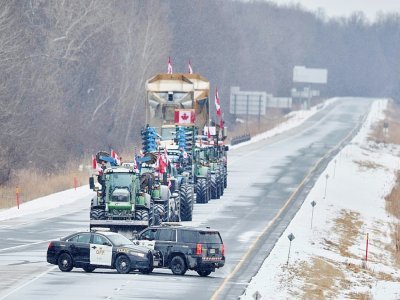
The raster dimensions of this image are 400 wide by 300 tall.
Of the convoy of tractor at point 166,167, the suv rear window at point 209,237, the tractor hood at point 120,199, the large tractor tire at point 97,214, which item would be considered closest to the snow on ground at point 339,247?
the suv rear window at point 209,237

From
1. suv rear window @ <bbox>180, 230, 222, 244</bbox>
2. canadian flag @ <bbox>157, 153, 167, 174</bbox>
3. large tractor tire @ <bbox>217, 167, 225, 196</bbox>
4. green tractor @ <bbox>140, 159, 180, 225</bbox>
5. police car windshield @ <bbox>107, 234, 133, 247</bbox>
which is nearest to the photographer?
police car windshield @ <bbox>107, 234, 133, 247</bbox>

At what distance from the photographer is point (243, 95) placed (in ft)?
416

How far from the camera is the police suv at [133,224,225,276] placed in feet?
122

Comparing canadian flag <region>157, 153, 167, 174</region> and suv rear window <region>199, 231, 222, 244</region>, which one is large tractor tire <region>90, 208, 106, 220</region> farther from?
suv rear window <region>199, 231, 222, 244</region>

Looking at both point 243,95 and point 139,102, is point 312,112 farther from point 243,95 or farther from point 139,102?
point 139,102

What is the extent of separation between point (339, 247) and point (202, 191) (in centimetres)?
1167

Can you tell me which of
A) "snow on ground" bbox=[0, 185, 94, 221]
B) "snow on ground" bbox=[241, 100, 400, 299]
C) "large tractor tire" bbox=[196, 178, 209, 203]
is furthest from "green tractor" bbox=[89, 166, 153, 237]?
"large tractor tire" bbox=[196, 178, 209, 203]

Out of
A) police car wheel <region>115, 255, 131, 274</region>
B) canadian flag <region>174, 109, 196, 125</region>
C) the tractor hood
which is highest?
canadian flag <region>174, 109, 196, 125</region>

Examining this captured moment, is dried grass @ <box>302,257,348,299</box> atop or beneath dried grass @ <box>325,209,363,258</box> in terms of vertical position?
atop

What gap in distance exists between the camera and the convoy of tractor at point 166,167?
43531mm

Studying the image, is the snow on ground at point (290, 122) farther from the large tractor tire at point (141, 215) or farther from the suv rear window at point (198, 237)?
the suv rear window at point (198, 237)

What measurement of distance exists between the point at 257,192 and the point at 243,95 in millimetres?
60268

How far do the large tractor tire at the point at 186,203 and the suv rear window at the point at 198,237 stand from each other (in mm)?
15260

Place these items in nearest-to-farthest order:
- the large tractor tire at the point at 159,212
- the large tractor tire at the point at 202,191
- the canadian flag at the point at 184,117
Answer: the large tractor tire at the point at 159,212 → the large tractor tire at the point at 202,191 → the canadian flag at the point at 184,117
